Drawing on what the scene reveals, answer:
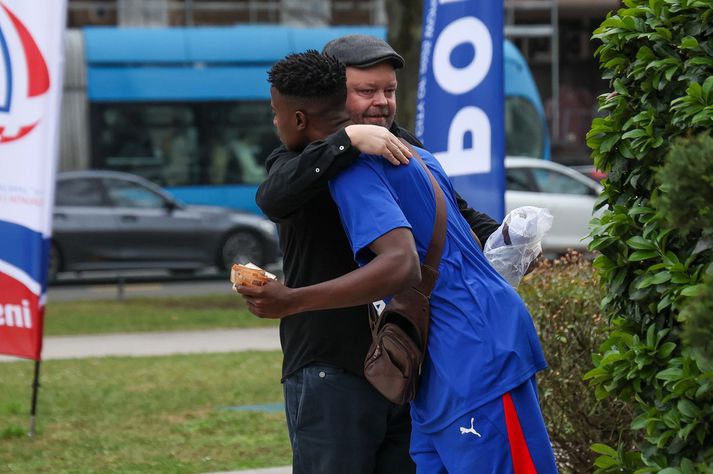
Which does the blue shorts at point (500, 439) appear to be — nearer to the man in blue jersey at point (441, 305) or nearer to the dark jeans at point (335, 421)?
the man in blue jersey at point (441, 305)

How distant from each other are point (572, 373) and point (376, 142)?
2.41 m

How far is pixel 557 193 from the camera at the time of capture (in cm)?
1925

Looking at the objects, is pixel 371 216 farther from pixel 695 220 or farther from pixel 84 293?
pixel 84 293

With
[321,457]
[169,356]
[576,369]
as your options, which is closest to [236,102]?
[169,356]

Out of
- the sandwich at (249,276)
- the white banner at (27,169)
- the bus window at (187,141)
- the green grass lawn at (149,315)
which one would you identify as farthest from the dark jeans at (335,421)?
the bus window at (187,141)

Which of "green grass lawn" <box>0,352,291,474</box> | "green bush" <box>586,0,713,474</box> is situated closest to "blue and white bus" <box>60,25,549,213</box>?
"green grass lawn" <box>0,352,291,474</box>

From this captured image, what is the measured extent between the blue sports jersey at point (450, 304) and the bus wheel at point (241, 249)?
17386 mm

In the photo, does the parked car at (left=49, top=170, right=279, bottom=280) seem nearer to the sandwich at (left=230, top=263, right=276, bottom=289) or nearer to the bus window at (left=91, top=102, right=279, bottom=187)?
the bus window at (left=91, top=102, right=279, bottom=187)

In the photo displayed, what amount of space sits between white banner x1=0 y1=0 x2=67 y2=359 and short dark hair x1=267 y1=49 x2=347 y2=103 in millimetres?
4346

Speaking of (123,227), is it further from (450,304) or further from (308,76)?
(450,304)

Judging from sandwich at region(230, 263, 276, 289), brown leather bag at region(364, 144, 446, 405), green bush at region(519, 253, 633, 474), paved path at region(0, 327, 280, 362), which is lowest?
paved path at region(0, 327, 280, 362)

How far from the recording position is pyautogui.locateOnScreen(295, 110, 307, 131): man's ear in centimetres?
338

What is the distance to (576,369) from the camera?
17.6ft

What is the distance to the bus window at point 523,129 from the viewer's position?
23.4 meters
